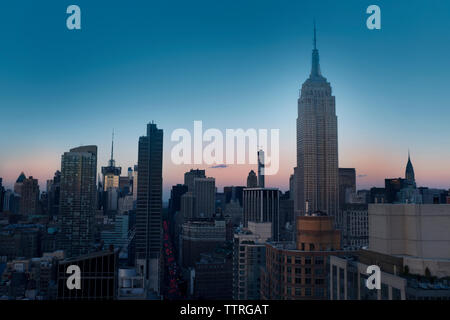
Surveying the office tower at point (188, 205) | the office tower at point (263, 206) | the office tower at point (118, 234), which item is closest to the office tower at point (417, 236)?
the office tower at point (263, 206)

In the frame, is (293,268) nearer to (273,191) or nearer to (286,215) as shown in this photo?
(273,191)

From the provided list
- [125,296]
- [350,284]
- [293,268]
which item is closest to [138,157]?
[125,296]

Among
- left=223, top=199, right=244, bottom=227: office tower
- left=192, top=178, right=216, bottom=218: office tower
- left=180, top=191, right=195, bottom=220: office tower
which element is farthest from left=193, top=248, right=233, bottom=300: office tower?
left=180, top=191, right=195, bottom=220: office tower

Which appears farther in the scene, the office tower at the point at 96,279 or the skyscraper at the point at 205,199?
the skyscraper at the point at 205,199

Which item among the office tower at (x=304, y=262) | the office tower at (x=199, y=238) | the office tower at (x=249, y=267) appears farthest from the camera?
the office tower at (x=199, y=238)

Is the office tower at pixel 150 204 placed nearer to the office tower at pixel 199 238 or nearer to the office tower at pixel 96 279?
the office tower at pixel 199 238

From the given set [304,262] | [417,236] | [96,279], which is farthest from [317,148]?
Result: [417,236]

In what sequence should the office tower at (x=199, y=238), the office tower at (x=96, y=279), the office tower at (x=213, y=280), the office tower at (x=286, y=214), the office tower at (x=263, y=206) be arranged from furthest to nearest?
the office tower at (x=286, y=214) → the office tower at (x=263, y=206) → the office tower at (x=199, y=238) → the office tower at (x=213, y=280) → the office tower at (x=96, y=279)
